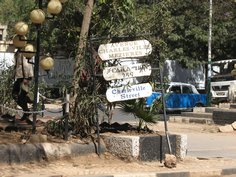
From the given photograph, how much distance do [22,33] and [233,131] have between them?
1047 centimetres

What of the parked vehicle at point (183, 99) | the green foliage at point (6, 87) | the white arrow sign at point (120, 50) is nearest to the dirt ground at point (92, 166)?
the white arrow sign at point (120, 50)

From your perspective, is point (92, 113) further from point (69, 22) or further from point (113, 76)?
point (69, 22)

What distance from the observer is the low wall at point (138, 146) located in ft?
35.0

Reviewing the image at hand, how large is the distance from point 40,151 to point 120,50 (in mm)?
2547

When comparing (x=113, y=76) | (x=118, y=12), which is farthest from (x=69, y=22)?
(x=113, y=76)

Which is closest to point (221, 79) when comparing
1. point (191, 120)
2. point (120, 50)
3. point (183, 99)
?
point (183, 99)

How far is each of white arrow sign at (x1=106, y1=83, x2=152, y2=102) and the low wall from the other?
75 centimetres

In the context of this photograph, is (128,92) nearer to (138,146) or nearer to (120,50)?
(120,50)

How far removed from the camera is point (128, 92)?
1095 cm

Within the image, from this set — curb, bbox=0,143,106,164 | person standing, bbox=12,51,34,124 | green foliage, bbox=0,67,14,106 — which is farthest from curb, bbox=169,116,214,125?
curb, bbox=0,143,106,164

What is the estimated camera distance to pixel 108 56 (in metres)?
10.9

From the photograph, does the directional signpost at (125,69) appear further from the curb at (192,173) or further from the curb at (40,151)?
the curb at (192,173)

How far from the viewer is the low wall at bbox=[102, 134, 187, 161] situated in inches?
420

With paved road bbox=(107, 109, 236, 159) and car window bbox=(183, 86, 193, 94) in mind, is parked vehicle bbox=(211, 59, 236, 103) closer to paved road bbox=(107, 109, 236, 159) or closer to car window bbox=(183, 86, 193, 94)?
car window bbox=(183, 86, 193, 94)
